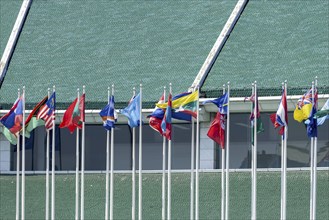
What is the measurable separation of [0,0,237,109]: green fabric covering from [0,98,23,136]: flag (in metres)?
3.94

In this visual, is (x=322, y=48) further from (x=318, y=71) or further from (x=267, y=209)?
(x=267, y=209)

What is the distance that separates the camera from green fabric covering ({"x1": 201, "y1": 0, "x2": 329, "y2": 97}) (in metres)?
47.4

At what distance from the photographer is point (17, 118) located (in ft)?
149

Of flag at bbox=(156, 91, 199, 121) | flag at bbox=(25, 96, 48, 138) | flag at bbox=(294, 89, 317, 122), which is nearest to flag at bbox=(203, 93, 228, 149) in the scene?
flag at bbox=(156, 91, 199, 121)

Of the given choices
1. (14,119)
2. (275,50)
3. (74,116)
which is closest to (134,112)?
(74,116)

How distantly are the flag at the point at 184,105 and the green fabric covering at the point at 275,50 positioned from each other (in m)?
3.74

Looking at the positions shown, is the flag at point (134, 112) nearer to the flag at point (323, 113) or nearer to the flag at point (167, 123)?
the flag at point (167, 123)

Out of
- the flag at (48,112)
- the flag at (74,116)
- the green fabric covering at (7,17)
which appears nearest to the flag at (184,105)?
the flag at (74,116)

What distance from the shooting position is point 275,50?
49281 millimetres

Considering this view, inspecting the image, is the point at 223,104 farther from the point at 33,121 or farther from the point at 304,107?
the point at 33,121

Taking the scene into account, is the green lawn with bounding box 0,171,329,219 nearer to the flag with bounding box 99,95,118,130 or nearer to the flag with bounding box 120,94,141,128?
the flag with bounding box 99,95,118,130

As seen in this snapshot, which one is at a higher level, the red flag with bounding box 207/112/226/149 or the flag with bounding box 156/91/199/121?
the flag with bounding box 156/91/199/121

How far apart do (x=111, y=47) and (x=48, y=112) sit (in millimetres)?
7757

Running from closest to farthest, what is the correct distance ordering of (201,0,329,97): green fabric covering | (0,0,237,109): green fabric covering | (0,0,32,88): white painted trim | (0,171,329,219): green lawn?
1. (0,171,329,219): green lawn
2. (201,0,329,97): green fabric covering
3. (0,0,237,109): green fabric covering
4. (0,0,32,88): white painted trim
